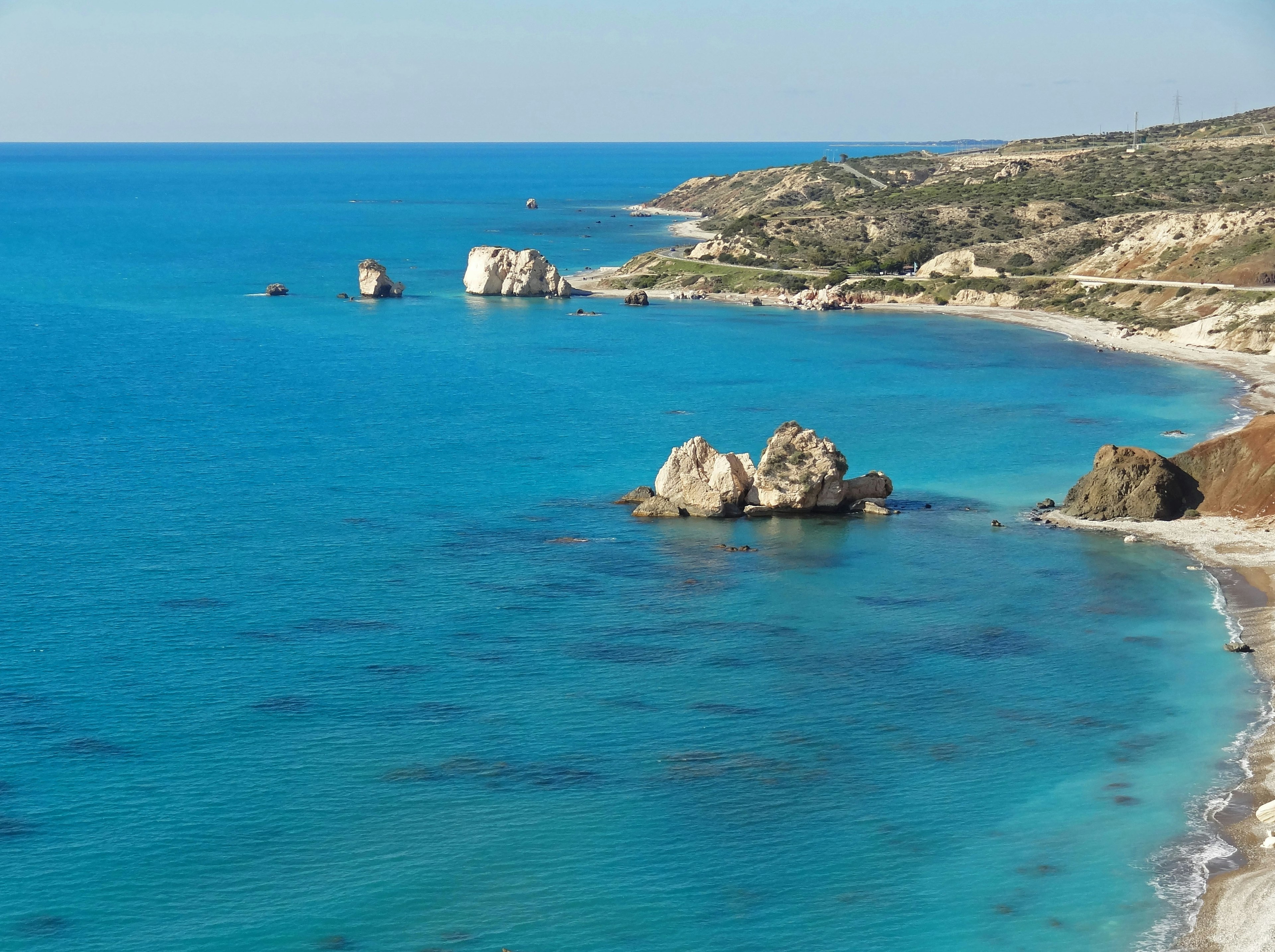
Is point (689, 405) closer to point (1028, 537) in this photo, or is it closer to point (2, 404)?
point (1028, 537)

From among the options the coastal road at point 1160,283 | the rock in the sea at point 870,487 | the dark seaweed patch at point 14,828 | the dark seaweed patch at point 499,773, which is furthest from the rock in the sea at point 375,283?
the dark seaweed patch at point 14,828

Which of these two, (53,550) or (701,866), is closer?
(701,866)

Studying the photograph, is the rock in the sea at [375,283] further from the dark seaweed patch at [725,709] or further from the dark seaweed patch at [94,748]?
the dark seaweed patch at [725,709]

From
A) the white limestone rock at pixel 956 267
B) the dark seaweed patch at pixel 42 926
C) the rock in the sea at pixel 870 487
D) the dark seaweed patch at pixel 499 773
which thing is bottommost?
the dark seaweed patch at pixel 42 926

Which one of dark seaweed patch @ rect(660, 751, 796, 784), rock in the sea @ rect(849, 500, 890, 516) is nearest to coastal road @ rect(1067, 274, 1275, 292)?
rock in the sea @ rect(849, 500, 890, 516)

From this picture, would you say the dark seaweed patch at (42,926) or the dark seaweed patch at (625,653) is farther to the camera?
the dark seaweed patch at (625,653)

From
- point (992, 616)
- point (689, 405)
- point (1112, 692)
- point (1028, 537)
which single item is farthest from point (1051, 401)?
point (1112, 692)

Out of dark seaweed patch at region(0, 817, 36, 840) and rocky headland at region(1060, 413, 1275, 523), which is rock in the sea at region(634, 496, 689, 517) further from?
dark seaweed patch at region(0, 817, 36, 840)

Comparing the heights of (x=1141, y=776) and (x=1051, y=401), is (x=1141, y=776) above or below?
below
